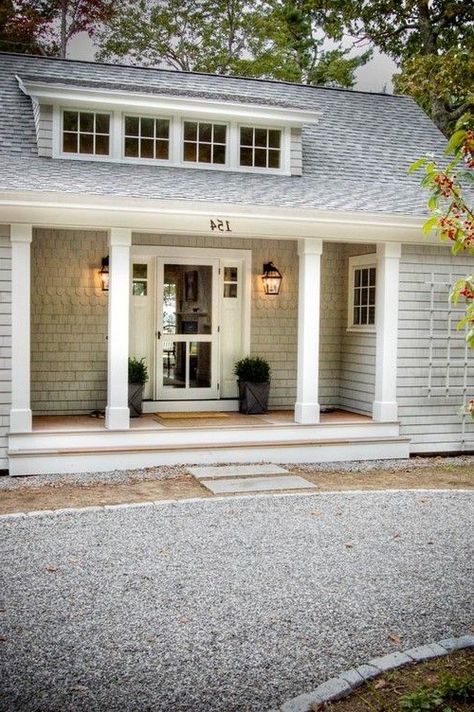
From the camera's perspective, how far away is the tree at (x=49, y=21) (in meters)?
23.7

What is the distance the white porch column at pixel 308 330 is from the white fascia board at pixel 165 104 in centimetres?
255

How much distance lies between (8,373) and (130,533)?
10.9 ft

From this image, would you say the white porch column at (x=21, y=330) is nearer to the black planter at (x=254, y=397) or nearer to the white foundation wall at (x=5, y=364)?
Answer: the white foundation wall at (x=5, y=364)

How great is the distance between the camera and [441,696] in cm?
362

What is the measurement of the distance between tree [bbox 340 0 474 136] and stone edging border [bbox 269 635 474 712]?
1656 centimetres

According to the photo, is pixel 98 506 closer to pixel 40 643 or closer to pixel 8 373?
pixel 8 373

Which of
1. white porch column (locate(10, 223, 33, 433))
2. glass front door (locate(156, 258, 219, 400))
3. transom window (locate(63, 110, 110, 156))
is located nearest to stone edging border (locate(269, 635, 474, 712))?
white porch column (locate(10, 223, 33, 433))

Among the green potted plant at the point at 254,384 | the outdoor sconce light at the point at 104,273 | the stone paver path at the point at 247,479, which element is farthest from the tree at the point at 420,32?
the stone paver path at the point at 247,479

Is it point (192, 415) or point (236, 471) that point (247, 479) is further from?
point (192, 415)

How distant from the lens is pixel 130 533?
255 inches

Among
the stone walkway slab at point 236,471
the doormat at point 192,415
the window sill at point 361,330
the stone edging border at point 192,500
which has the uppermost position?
the window sill at point 361,330

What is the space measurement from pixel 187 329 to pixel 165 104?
3.20m

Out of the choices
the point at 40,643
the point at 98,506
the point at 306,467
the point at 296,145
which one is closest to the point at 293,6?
the point at 296,145

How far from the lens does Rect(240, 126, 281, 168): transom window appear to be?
11.8 m
